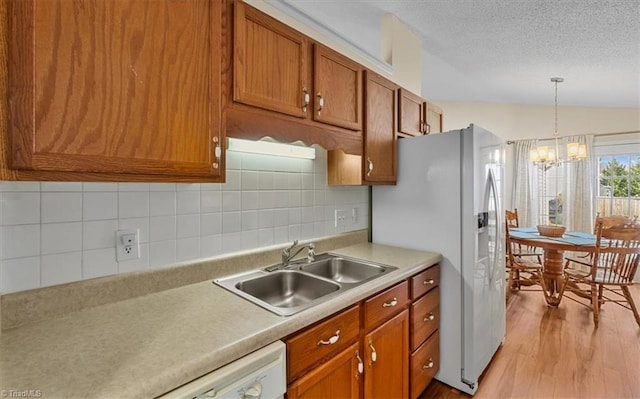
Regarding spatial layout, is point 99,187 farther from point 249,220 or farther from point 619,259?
point 619,259

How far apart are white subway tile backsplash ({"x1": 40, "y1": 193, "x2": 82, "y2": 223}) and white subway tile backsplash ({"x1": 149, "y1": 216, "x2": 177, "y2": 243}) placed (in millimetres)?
246

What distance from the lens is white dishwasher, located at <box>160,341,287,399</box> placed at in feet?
2.68

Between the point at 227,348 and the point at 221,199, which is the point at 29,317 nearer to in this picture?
the point at 227,348

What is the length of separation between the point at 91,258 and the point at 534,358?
2.87 m

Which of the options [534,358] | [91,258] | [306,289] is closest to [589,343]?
[534,358]

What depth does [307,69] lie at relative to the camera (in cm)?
150

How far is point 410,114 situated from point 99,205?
202 cm

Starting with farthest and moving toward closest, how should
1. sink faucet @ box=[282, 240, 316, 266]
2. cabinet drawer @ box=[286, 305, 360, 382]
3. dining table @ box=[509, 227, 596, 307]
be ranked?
dining table @ box=[509, 227, 596, 307]
sink faucet @ box=[282, 240, 316, 266]
cabinet drawer @ box=[286, 305, 360, 382]

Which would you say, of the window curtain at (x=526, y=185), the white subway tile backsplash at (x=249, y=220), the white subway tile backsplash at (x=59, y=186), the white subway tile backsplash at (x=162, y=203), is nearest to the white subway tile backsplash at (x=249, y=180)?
the white subway tile backsplash at (x=249, y=220)

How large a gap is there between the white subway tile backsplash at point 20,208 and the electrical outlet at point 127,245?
0.25 m

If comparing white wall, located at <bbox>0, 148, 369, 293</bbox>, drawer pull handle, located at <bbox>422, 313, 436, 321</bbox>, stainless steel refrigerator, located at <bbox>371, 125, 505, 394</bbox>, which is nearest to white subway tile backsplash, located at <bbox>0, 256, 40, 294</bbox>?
white wall, located at <bbox>0, 148, 369, 293</bbox>

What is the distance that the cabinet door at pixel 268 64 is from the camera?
3.98 feet

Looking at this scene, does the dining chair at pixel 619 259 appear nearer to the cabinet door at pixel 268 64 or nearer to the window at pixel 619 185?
the window at pixel 619 185

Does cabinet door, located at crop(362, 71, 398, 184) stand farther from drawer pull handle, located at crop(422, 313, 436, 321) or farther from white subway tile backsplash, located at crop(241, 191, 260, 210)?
drawer pull handle, located at crop(422, 313, 436, 321)
